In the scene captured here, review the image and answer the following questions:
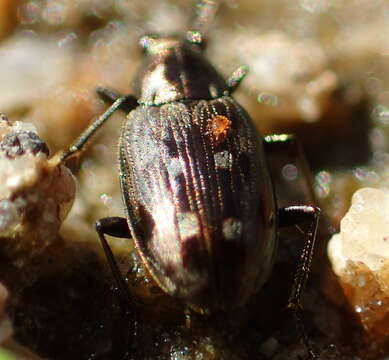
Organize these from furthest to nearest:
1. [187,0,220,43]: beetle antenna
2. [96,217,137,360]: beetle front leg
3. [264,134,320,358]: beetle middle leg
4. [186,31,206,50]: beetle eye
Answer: [187,0,220,43]: beetle antenna < [186,31,206,50]: beetle eye < [264,134,320,358]: beetle middle leg < [96,217,137,360]: beetle front leg

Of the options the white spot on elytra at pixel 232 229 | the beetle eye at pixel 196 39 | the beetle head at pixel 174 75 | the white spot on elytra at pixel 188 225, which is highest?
the beetle eye at pixel 196 39

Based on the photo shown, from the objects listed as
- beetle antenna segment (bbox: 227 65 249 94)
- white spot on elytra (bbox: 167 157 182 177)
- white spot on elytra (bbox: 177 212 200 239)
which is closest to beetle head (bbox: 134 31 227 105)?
beetle antenna segment (bbox: 227 65 249 94)

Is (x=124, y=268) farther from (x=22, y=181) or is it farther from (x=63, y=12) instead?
(x=63, y=12)

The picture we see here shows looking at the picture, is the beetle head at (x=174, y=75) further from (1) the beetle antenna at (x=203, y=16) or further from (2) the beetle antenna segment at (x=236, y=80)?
(1) the beetle antenna at (x=203, y=16)

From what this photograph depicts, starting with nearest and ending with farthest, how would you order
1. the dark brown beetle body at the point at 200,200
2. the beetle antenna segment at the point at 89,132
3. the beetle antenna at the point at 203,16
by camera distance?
the dark brown beetle body at the point at 200,200
the beetle antenna segment at the point at 89,132
the beetle antenna at the point at 203,16

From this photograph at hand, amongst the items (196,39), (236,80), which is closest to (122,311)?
(236,80)

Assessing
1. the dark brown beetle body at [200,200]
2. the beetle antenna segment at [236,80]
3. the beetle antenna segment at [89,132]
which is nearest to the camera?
the dark brown beetle body at [200,200]

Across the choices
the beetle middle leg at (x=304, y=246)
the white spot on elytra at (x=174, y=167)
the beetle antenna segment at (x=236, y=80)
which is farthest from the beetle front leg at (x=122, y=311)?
the beetle antenna segment at (x=236, y=80)

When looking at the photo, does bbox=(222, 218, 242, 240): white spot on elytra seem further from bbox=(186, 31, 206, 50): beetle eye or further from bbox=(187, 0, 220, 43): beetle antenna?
bbox=(187, 0, 220, 43): beetle antenna

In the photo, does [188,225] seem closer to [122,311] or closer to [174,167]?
[174,167]
